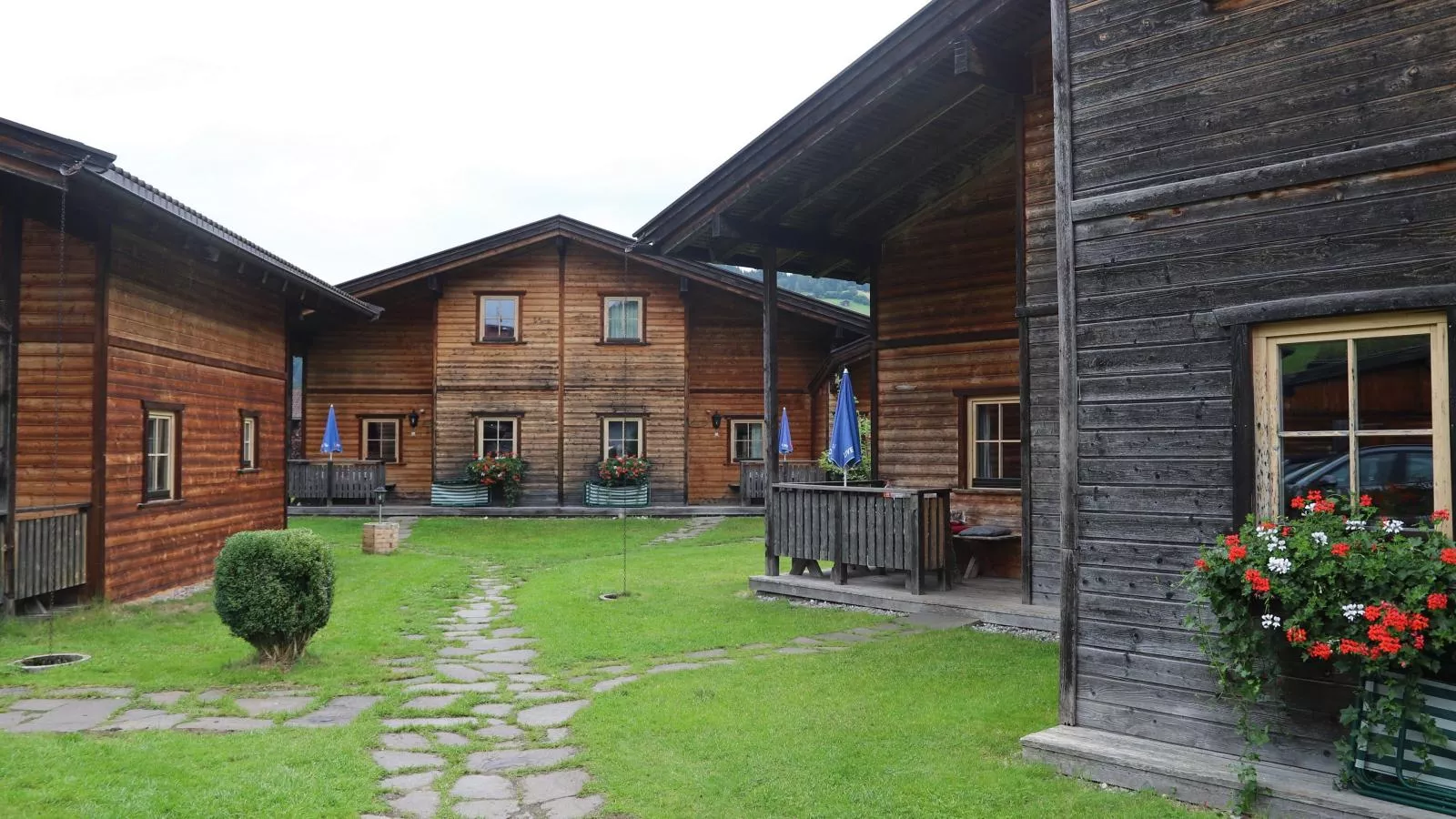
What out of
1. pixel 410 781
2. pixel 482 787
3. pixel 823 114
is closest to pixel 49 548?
pixel 410 781

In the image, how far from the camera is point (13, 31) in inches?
2621

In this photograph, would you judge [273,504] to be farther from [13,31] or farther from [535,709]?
[13,31]

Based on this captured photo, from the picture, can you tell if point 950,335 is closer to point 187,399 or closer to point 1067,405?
point 1067,405

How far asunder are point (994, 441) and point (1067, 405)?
650 centimetres

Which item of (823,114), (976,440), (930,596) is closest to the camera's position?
(823,114)

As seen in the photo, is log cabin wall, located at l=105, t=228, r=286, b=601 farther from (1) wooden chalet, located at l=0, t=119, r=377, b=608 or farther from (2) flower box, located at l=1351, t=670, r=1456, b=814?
(2) flower box, located at l=1351, t=670, r=1456, b=814

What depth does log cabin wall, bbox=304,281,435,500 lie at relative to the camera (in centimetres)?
2503

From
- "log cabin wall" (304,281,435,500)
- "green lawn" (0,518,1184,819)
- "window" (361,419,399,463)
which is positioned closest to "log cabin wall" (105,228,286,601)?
"green lawn" (0,518,1184,819)

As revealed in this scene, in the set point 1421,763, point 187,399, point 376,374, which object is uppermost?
point 376,374

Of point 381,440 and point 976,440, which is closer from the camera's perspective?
point 976,440

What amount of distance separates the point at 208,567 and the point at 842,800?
1184 centimetres

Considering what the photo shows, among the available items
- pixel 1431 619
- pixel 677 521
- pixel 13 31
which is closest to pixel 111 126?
pixel 13 31

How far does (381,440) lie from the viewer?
25.3 meters

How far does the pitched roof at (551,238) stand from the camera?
2286 cm
